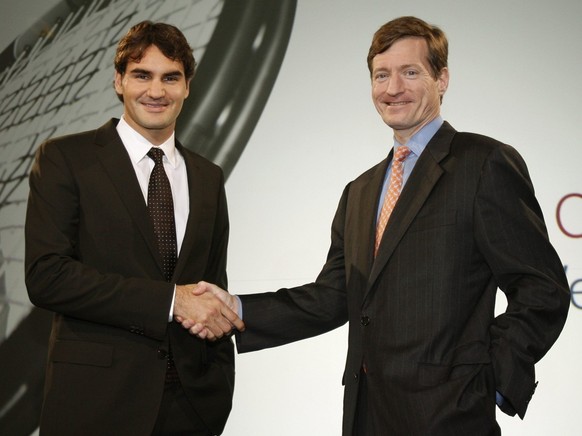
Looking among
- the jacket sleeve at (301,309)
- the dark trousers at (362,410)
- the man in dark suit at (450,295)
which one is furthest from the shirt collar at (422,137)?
the dark trousers at (362,410)

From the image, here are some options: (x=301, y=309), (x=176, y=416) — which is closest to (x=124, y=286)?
(x=176, y=416)

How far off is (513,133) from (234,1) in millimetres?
1358

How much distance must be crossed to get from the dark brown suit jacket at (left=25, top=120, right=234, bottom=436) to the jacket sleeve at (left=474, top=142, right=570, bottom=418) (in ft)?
2.85

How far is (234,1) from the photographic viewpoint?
355cm

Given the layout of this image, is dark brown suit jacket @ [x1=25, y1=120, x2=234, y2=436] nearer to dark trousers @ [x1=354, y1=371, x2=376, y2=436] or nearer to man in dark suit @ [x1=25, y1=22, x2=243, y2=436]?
man in dark suit @ [x1=25, y1=22, x2=243, y2=436]

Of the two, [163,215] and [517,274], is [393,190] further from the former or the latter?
[163,215]

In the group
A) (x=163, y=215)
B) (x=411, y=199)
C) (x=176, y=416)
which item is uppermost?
(x=411, y=199)

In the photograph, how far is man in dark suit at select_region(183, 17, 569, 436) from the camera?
1932mm

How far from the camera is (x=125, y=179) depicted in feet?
7.64

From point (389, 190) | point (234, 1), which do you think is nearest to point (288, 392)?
point (389, 190)

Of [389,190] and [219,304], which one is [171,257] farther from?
[389,190]

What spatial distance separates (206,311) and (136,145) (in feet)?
1.87

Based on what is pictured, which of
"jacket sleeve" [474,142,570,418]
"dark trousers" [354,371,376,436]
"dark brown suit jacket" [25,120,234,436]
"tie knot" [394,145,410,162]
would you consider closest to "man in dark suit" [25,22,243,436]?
"dark brown suit jacket" [25,120,234,436]

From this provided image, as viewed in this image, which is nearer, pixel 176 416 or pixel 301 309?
pixel 176 416
